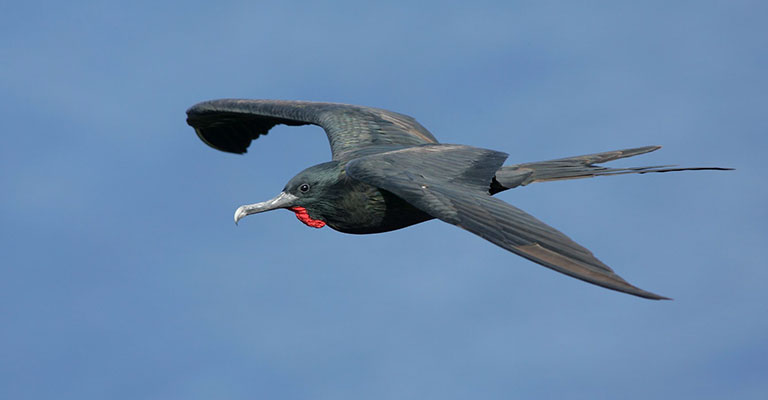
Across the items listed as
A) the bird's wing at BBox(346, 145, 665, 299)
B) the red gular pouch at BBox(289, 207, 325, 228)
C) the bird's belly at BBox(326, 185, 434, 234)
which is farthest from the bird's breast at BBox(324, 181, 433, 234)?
the bird's wing at BBox(346, 145, 665, 299)

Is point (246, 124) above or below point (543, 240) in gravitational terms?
above

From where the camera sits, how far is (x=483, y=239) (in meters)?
6.36

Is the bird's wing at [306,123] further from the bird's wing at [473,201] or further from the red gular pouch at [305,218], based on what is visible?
the bird's wing at [473,201]

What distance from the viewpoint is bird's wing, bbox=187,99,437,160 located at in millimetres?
9391

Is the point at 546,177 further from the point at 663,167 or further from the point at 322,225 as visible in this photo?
the point at 322,225

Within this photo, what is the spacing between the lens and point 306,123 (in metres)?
10.4

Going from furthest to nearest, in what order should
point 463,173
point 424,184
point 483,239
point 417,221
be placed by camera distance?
1. point 417,221
2. point 463,173
3. point 424,184
4. point 483,239

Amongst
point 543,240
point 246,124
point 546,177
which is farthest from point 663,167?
point 246,124

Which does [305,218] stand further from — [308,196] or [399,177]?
[399,177]

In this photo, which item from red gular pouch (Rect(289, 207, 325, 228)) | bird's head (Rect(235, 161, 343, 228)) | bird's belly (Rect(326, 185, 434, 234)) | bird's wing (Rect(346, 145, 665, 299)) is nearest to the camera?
bird's wing (Rect(346, 145, 665, 299))

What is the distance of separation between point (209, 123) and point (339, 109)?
1873mm

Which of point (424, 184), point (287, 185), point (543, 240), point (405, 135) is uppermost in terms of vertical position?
point (405, 135)

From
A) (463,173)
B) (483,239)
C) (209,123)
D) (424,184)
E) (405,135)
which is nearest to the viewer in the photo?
(483,239)

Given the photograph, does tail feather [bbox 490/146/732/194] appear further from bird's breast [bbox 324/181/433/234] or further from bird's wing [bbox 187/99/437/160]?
bird's wing [bbox 187/99/437/160]
